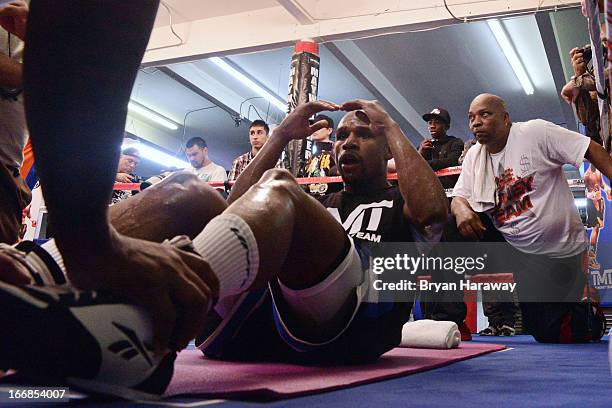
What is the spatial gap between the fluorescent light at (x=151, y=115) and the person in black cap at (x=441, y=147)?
642cm

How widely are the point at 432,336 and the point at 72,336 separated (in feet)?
5.94

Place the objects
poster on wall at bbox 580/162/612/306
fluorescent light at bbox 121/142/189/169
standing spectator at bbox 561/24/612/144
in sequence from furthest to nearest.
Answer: fluorescent light at bbox 121/142/189/169
poster on wall at bbox 580/162/612/306
standing spectator at bbox 561/24/612/144

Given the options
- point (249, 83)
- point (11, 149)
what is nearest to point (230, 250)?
point (11, 149)

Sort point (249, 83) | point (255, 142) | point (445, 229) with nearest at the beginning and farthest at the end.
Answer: point (445, 229) < point (255, 142) < point (249, 83)

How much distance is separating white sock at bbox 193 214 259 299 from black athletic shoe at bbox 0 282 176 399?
0.22 metres

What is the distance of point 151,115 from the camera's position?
10.1 metres

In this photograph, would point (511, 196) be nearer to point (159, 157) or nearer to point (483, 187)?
point (483, 187)

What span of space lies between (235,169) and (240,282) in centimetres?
417

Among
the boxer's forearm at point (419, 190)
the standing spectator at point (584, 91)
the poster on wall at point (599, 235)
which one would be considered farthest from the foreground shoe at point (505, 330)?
the boxer's forearm at point (419, 190)

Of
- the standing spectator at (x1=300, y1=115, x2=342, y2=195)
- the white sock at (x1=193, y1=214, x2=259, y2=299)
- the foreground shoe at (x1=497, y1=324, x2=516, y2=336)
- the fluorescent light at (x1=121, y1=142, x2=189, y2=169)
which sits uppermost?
the fluorescent light at (x1=121, y1=142, x2=189, y2=169)

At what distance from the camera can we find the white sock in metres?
0.84

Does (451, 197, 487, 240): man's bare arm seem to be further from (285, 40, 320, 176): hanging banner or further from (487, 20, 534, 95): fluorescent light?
(487, 20, 534, 95): fluorescent light

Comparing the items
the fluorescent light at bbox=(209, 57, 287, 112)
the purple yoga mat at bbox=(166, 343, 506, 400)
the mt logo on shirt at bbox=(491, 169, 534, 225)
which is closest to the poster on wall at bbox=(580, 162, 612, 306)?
the mt logo on shirt at bbox=(491, 169, 534, 225)

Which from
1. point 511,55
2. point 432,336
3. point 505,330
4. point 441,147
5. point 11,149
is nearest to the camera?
point 11,149
